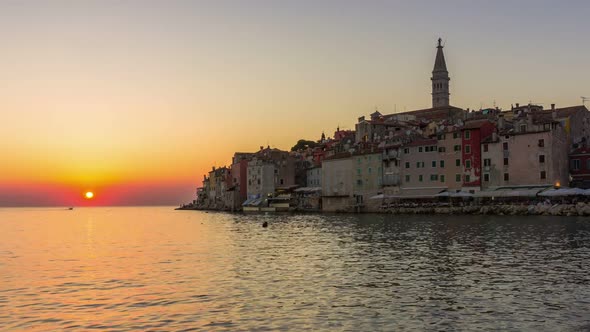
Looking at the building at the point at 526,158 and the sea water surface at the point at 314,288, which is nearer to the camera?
the sea water surface at the point at 314,288

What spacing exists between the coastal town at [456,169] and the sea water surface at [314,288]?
3820 cm

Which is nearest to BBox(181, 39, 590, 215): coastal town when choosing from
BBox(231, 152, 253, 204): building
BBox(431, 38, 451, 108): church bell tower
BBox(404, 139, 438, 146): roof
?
BBox(404, 139, 438, 146): roof

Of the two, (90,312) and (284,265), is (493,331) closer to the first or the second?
(90,312)

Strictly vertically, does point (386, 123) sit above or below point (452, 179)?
above

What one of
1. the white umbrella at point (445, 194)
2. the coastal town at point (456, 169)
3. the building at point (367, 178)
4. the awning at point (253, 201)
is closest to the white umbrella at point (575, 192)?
the coastal town at point (456, 169)

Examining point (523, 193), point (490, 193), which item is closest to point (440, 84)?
point (490, 193)

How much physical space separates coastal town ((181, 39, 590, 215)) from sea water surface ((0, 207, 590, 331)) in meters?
38.2

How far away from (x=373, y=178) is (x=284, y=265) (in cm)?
7134

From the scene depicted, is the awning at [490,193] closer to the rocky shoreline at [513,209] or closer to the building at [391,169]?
the rocky shoreline at [513,209]

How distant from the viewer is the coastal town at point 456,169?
7775 centimetres

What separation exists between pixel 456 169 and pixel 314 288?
228 ft

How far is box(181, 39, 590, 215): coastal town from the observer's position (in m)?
77.8

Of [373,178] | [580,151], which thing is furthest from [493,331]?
[373,178]

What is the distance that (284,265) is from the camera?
30891mm
